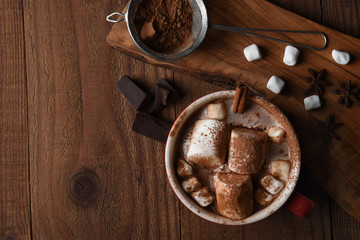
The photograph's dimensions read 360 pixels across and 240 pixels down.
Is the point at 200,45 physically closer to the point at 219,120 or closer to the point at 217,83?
the point at 217,83

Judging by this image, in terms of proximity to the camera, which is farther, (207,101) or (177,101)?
(177,101)

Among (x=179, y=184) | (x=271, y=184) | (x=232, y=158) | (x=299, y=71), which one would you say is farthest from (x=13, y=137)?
(x=299, y=71)

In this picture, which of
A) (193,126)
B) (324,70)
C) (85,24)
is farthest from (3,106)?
(324,70)

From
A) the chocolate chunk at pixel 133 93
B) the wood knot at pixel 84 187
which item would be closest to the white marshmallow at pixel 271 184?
the chocolate chunk at pixel 133 93

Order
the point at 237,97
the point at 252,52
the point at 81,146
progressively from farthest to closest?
the point at 81,146
the point at 252,52
the point at 237,97

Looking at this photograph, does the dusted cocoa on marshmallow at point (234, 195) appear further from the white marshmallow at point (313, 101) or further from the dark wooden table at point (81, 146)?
the white marshmallow at point (313, 101)

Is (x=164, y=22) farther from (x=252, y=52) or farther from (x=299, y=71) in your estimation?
(x=299, y=71)
